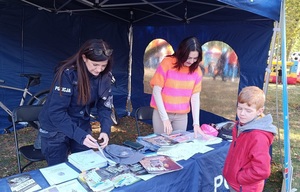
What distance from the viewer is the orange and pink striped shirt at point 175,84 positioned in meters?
2.12

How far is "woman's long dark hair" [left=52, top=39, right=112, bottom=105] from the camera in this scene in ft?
4.87

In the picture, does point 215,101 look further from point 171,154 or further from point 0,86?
point 0,86

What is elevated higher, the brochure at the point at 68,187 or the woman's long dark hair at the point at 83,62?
the woman's long dark hair at the point at 83,62

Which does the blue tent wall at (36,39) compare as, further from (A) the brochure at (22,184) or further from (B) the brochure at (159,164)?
(B) the brochure at (159,164)

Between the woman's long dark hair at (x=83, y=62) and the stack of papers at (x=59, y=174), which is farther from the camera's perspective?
the woman's long dark hair at (x=83, y=62)

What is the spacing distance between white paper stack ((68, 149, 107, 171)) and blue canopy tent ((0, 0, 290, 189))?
2.07 meters

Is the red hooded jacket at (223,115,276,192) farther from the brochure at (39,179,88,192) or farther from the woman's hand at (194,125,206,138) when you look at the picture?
the brochure at (39,179,88,192)

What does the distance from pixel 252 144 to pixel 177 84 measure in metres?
0.89

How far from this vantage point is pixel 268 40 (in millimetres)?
2969


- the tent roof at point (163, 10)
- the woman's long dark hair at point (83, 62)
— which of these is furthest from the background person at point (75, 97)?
the tent roof at point (163, 10)

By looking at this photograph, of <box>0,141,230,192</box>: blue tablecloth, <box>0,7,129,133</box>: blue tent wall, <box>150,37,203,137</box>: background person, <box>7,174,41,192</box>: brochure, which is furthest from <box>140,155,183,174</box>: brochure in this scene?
<box>0,7,129,133</box>: blue tent wall

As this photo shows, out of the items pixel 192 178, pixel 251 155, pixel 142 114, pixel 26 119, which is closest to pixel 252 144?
pixel 251 155

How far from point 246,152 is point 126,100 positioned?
13.6 ft

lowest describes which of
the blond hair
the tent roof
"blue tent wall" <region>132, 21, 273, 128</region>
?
the blond hair
